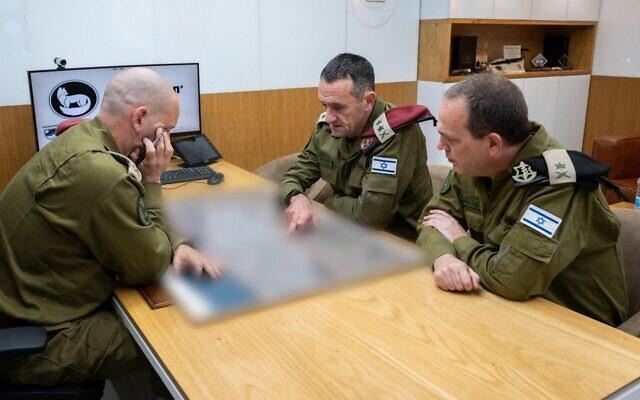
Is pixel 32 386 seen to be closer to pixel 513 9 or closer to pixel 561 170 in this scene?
pixel 561 170

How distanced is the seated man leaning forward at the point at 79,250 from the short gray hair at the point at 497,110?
Answer: 0.78 m

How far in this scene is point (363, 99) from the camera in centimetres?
218

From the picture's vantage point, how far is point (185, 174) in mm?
2699

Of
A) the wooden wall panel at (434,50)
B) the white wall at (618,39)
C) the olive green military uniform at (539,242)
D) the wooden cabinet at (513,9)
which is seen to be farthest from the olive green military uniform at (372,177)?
the white wall at (618,39)

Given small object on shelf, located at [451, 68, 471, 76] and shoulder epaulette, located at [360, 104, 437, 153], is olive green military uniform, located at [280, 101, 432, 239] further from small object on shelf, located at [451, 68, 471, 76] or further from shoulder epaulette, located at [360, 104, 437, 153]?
small object on shelf, located at [451, 68, 471, 76]

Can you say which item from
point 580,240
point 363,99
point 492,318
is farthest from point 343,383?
point 363,99

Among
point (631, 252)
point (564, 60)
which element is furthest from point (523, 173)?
point (564, 60)

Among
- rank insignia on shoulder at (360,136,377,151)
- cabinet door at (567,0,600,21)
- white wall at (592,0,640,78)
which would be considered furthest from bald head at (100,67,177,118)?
white wall at (592,0,640,78)

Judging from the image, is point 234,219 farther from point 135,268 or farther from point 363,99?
point 363,99

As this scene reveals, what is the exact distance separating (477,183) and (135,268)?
962 mm

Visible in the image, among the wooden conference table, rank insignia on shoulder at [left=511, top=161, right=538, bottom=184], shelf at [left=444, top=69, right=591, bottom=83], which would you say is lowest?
the wooden conference table

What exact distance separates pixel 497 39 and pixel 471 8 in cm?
84

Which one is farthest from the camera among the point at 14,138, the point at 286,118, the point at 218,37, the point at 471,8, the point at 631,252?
the point at 471,8

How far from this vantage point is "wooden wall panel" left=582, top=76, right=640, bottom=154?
4.76 m
